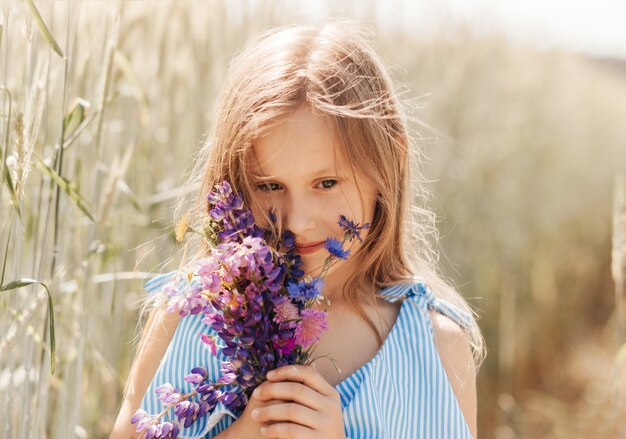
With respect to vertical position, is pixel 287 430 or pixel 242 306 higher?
pixel 242 306

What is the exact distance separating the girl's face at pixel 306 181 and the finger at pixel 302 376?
191 mm

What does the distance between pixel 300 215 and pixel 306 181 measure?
0.07 meters

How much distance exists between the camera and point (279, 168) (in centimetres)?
133

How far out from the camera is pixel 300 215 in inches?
50.8

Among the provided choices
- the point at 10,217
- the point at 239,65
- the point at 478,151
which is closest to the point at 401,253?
the point at 239,65

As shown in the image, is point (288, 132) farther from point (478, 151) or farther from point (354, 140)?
point (478, 151)

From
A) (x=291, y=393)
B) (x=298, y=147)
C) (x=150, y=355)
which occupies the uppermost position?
(x=298, y=147)

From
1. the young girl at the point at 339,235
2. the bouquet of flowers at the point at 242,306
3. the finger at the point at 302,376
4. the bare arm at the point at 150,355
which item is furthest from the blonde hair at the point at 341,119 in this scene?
the finger at the point at 302,376

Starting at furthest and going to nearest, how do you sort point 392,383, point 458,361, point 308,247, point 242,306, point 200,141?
point 200,141
point 458,361
point 392,383
point 308,247
point 242,306

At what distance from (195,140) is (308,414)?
55.5 inches

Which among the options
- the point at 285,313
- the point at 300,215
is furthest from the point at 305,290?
the point at 300,215

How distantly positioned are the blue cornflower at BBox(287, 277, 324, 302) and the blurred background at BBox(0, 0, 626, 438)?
0.40 metres

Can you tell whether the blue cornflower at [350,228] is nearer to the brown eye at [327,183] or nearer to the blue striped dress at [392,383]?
the brown eye at [327,183]

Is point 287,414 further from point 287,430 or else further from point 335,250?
point 335,250
